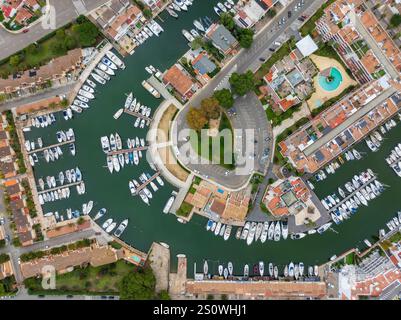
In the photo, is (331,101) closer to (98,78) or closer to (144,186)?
(144,186)

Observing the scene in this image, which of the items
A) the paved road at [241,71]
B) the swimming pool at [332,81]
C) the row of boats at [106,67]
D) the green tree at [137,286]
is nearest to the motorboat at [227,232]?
the paved road at [241,71]

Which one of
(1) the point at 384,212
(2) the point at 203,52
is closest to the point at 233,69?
(2) the point at 203,52

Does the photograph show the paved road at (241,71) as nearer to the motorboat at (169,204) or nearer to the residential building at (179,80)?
the residential building at (179,80)

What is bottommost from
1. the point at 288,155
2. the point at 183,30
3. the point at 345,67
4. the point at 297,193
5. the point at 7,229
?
the point at 7,229

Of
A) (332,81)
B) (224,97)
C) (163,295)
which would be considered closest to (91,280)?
(163,295)

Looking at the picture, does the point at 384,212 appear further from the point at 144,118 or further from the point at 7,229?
the point at 7,229
